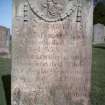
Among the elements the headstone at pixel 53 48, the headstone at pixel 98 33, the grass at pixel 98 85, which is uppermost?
the headstone at pixel 98 33

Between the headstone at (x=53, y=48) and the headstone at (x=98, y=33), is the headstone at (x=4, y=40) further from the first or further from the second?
the headstone at (x=53, y=48)

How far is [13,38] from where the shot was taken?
5582mm

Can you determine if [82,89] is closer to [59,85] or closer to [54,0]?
[59,85]

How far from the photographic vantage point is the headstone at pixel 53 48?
5512mm

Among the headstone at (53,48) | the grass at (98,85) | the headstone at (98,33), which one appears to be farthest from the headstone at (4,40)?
the headstone at (53,48)

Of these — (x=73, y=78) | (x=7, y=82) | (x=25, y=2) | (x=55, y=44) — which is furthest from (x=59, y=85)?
(x=7, y=82)

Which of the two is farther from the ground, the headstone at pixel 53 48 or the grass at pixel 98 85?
the headstone at pixel 53 48

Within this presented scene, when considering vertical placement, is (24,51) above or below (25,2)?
below

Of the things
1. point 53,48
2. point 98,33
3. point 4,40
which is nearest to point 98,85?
point 53,48

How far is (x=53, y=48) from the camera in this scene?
5.54 metres

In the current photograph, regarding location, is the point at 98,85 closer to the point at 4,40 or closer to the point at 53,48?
the point at 53,48

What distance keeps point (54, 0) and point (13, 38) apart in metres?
0.94

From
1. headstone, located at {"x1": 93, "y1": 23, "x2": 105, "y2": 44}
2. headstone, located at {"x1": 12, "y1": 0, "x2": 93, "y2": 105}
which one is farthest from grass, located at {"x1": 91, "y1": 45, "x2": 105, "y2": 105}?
headstone, located at {"x1": 93, "y1": 23, "x2": 105, "y2": 44}

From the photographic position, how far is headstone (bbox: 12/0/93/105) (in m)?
5.51
